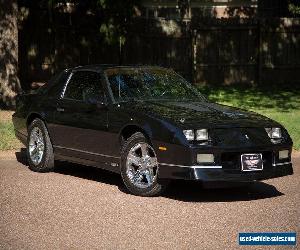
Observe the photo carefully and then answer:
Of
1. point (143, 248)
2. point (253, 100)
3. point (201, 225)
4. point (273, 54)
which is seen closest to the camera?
point (143, 248)

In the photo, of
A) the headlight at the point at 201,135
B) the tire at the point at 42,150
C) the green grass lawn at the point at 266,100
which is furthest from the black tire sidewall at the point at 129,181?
the green grass lawn at the point at 266,100

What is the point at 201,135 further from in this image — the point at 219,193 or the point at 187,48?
the point at 187,48

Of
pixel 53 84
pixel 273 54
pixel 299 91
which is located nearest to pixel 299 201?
pixel 53 84

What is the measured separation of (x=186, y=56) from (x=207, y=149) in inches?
611

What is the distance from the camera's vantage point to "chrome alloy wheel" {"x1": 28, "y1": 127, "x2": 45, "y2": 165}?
10.6 m

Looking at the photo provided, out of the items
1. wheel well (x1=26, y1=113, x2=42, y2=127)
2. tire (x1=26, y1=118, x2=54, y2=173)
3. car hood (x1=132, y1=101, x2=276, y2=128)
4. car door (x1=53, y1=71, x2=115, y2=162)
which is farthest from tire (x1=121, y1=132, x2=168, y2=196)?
wheel well (x1=26, y1=113, x2=42, y2=127)

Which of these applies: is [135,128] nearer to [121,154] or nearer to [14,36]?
[121,154]

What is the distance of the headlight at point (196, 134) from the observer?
8219 millimetres

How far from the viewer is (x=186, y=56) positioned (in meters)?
23.5

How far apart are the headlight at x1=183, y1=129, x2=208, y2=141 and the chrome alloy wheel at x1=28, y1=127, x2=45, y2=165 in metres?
3.00

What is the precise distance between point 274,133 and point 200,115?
895 mm

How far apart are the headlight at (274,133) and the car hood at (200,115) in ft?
0.24

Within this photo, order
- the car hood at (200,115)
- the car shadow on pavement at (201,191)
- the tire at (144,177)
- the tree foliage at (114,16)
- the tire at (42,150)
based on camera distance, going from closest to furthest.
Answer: the car hood at (200,115) → the tire at (144,177) → the car shadow on pavement at (201,191) → the tire at (42,150) → the tree foliage at (114,16)

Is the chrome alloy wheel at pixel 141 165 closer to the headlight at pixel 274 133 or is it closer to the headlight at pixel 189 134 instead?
the headlight at pixel 189 134
